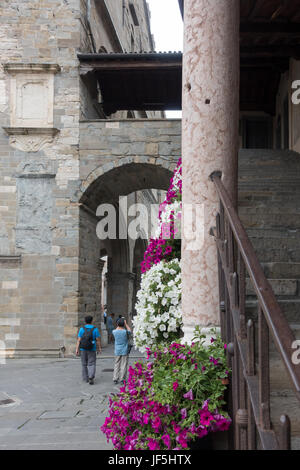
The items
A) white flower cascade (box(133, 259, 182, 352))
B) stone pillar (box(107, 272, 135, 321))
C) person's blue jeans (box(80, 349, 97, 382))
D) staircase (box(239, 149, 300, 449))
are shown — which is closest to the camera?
staircase (box(239, 149, 300, 449))

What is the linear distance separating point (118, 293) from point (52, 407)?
1180 centimetres

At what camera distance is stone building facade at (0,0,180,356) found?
36.7ft

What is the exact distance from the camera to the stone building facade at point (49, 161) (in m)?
11.2

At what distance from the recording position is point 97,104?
1351cm

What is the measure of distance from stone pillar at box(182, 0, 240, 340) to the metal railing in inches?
4.5

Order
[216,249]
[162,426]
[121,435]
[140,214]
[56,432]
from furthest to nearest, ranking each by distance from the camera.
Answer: [140,214] → [56,432] → [216,249] → [121,435] → [162,426]

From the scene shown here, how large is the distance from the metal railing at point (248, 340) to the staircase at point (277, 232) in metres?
0.21

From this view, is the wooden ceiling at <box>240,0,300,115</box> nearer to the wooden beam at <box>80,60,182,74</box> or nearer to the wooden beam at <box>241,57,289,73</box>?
the wooden beam at <box>241,57,289,73</box>

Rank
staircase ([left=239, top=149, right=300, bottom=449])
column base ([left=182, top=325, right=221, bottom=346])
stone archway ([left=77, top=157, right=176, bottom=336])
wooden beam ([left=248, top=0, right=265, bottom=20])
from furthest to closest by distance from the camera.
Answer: stone archway ([left=77, top=157, right=176, bottom=336])
wooden beam ([left=248, top=0, right=265, bottom=20])
column base ([left=182, top=325, right=221, bottom=346])
staircase ([left=239, top=149, right=300, bottom=449])

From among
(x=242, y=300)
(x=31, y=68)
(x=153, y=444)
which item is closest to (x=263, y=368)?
(x=242, y=300)

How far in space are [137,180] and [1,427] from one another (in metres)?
8.63

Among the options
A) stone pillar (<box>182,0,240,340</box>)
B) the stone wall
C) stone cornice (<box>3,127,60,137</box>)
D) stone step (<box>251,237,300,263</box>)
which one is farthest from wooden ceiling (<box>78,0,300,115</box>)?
stone step (<box>251,237,300,263</box>)
